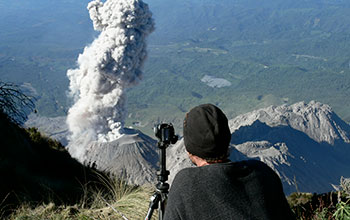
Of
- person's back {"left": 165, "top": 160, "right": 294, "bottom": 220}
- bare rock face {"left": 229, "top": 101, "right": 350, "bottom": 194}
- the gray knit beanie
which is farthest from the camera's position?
Answer: bare rock face {"left": 229, "top": 101, "right": 350, "bottom": 194}

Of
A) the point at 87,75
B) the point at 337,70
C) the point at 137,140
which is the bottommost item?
the point at 337,70

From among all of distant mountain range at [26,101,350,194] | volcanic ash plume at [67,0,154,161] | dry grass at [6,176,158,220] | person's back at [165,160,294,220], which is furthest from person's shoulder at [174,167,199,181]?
distant mountain range at [26,101,350,194]

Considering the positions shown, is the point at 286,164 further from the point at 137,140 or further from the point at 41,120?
the point at 41,120

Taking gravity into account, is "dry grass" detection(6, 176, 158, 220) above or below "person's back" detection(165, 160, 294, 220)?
below

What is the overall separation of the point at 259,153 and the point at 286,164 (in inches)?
291

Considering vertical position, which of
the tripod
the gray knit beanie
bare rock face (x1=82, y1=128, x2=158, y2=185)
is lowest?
bare rock face (x1=82, y1=128, x2=158, y2=185)

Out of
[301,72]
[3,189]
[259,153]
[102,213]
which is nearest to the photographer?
[102,213]

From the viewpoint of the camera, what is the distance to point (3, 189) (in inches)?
A: 244

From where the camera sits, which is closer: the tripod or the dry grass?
the tripod

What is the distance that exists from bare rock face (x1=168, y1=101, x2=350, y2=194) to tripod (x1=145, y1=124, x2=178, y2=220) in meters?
60.1

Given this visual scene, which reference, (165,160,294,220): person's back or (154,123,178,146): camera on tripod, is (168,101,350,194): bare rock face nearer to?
(154,123,178,146): camera on tripod

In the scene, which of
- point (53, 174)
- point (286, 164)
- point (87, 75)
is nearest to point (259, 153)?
point (286, 164)

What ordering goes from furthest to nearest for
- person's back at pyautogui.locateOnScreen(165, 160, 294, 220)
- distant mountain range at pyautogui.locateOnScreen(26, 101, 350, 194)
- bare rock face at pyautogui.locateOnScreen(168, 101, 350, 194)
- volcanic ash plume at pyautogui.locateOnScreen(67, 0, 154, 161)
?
bare rock face at pyautogui.locateOnScreen(168, 101, 350, 194) → distant mountain range at pyautogui.locateOnScreen(26, 101, 350, 194) → volcanic ash plume at pyautogui.locateOnScreen(67, 0, 154, 161) → person's back at pyautogui.locateOnScreen(165, 160, 294, 220)

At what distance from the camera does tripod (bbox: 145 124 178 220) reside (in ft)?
9.61
